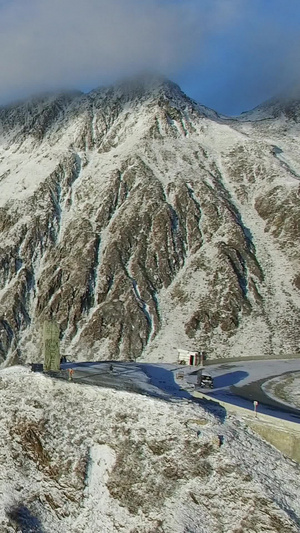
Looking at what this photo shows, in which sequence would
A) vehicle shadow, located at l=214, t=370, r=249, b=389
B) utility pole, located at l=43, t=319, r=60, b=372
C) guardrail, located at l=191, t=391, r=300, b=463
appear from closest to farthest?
1. guardrail, located at l=191, t=391, r=300, b=463
2. utility pole, located at l=43, t=319, r=60, b=372
3. vehicle shadow, located at l=214, t=370, r=249, b=389

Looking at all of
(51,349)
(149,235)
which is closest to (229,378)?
(51,349)

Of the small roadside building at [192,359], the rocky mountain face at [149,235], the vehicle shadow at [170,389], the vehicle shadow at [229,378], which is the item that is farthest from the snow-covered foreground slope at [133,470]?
the rocky mountain face at [149,235]

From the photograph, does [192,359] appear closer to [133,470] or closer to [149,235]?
[133,470]

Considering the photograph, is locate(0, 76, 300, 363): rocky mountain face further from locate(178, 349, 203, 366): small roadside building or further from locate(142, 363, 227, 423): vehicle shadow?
locate(142, 363, 227, 423): vehicle shadow

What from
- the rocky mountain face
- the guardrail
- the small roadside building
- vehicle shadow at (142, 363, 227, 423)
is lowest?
the guardrail

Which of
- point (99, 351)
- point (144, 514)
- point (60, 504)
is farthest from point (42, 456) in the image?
point (99, 351)

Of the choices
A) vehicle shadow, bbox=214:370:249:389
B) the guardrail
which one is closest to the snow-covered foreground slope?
the guardrail
